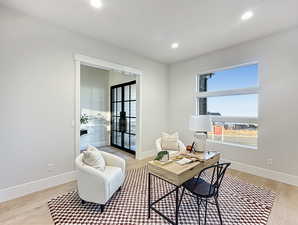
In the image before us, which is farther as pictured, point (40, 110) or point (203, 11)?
point (40, 110)

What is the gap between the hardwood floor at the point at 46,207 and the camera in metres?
1.92

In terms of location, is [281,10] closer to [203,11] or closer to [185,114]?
[203,11]

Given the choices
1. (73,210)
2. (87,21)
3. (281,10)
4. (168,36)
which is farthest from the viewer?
(168,36)

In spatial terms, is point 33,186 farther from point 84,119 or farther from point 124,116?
point 124,116

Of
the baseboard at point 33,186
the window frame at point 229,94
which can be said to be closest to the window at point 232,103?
the window frame at point 229,94

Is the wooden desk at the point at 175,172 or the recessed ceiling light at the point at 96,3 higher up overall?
the recessed ceiling light at the point at 96,3

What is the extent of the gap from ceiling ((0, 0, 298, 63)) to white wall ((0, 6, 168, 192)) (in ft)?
0.92

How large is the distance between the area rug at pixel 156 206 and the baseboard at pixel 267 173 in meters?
0.63

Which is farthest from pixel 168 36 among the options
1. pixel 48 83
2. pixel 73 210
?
pixel 73 210

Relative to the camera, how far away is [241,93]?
355cm

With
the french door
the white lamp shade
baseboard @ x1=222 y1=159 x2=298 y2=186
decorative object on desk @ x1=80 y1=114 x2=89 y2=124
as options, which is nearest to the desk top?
the white lamp shade

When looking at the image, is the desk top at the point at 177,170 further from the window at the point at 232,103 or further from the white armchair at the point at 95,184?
the window at the point at 232,103

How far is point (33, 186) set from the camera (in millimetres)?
2572

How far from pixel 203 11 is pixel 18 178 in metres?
3.98
